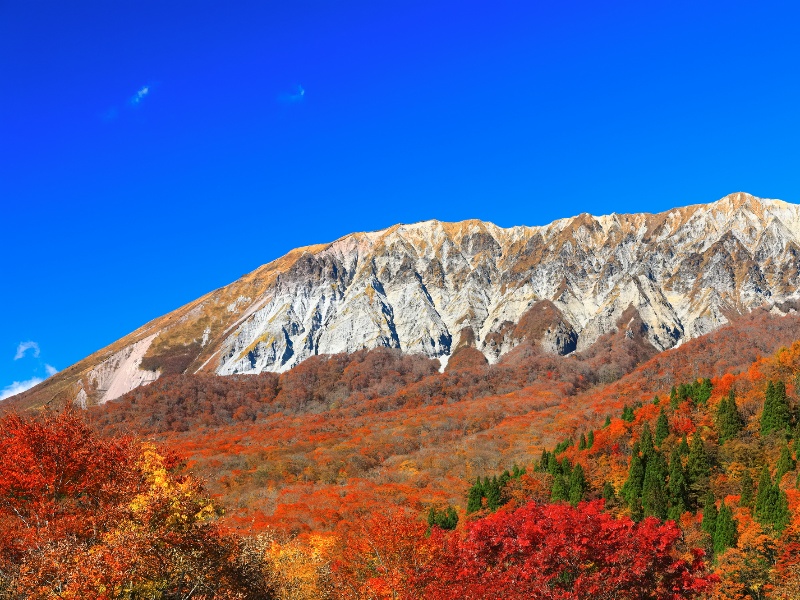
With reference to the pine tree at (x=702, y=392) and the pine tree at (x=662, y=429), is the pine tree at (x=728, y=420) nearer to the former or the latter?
the pine tree at (x=662, y=429)

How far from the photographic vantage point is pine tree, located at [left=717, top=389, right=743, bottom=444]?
7906 centimetres

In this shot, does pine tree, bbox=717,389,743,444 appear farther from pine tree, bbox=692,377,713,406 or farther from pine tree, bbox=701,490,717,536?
pine tree, bbox=701,490,717,536

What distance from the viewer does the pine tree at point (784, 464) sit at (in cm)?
6556

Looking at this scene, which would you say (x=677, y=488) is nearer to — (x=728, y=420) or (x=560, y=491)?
(x=560, y=491)

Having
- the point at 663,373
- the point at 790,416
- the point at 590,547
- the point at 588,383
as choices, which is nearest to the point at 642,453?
the point at 790,416

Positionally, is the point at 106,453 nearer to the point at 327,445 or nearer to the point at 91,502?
the point at 91,502

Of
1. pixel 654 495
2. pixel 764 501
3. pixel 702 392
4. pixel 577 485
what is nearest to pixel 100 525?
pixel 764 501

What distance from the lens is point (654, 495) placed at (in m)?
67.1

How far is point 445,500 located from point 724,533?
1605 inches

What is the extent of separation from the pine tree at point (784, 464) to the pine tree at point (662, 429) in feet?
56.2

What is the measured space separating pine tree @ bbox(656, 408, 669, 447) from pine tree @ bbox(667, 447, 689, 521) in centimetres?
1203

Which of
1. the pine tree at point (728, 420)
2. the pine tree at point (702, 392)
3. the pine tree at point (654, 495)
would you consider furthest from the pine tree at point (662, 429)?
the pine tree at point (654, 495)

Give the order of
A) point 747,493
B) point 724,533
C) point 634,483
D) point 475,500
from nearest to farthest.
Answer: point 724,533 → point 747,493 → point 634,483 → point 475,500

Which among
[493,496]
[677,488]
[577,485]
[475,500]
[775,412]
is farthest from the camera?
[475,500]
